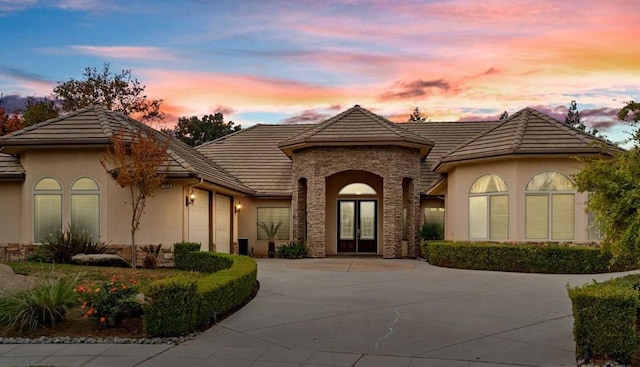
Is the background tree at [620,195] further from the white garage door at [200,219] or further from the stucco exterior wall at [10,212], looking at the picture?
the stucco exterior wall at [10,212]

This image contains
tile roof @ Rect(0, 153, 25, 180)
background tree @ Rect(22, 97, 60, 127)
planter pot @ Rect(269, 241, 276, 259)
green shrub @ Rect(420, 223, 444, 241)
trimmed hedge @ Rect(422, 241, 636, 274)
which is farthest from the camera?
background tree @ Rect(22, 97, 60, 127)

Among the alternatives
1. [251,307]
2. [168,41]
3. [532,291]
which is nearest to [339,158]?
[168,41]

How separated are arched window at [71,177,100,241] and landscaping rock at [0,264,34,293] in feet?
21.1

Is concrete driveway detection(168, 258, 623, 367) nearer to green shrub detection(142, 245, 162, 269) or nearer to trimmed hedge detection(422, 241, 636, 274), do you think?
trimmed hedge detection(422, 241, 636, 274)

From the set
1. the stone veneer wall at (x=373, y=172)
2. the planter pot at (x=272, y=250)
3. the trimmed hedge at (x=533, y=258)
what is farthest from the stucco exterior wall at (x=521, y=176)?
the planter pot at (x=272, y=250)

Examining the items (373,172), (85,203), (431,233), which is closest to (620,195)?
(373,172)

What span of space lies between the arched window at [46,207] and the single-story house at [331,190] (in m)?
0.03

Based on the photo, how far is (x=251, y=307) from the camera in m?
9.88

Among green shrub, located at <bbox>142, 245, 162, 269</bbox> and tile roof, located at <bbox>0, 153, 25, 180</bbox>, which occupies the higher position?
tile roof, located at <bbox>0, 153, 25, 180</bbox>

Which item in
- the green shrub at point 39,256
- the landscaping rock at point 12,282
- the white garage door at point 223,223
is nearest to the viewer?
the landscaping rock at point 12,282

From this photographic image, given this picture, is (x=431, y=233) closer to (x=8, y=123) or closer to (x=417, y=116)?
(x=8, y=123)

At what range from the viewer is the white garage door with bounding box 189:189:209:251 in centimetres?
1817

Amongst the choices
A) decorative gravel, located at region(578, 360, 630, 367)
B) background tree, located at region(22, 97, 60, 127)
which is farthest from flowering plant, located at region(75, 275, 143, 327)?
background tree, located at region(22, 97, 60, 127)

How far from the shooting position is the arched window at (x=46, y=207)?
17.3 meters
